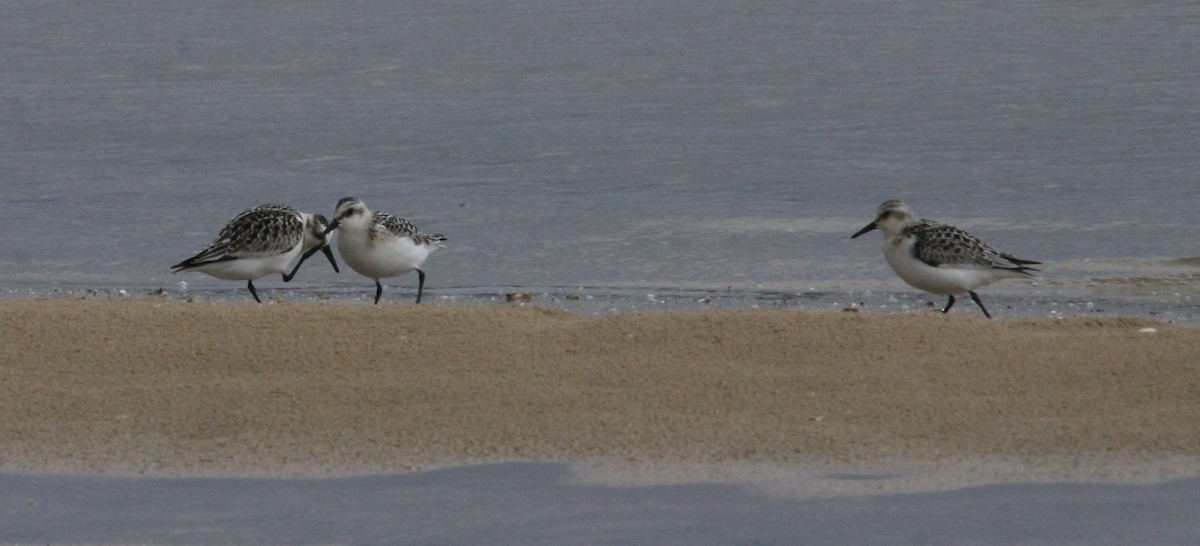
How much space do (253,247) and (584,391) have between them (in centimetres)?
385

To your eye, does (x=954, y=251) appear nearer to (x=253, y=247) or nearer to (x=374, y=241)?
(x=374, y=241)

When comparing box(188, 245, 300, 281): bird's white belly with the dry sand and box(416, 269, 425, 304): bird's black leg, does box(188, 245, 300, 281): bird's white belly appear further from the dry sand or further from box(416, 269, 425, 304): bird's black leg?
the dry sand

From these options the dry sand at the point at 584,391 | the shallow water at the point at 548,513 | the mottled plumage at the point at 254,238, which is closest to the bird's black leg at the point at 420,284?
the mottled plumage at the point at 254,238

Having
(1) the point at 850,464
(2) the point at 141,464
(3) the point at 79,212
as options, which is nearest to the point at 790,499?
(1) the point at 850,464

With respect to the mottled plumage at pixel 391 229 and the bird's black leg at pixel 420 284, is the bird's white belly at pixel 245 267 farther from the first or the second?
the bird's black leg at pixel 420 284

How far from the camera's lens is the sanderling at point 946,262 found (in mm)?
9688

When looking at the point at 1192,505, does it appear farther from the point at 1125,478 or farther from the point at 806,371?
the point at 806,371

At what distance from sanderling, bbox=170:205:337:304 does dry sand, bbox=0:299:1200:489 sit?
67.2 inches

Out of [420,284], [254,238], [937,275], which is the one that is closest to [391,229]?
[420,284]

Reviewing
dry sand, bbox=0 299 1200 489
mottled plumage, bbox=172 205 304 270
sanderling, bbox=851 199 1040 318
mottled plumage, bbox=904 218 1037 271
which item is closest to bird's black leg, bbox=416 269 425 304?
mottled plumage, bbox=172 205 304 270

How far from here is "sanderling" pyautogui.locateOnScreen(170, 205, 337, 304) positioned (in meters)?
10.2

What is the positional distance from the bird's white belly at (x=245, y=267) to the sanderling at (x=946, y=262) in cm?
338

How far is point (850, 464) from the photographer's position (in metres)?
5.92

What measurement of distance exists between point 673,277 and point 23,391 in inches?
193
